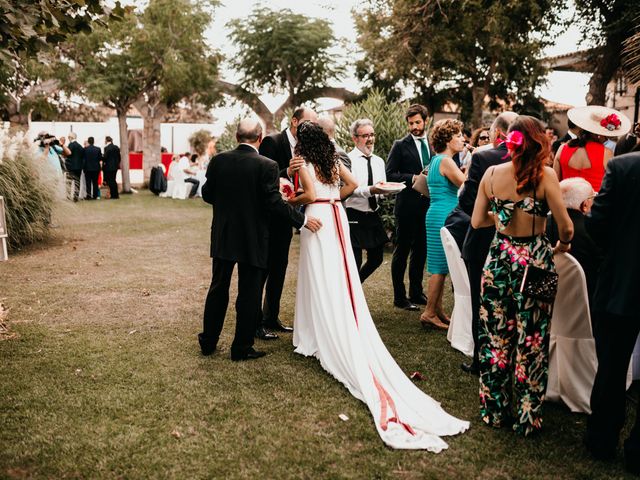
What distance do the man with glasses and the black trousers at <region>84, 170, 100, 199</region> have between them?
1676 centimetres

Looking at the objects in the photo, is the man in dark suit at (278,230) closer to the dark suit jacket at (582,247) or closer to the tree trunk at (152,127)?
the dark suit jacket at (582,247)

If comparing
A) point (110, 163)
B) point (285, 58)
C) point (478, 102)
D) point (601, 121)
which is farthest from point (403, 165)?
point (285, 58)

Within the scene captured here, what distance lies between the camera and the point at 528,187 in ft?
12.8

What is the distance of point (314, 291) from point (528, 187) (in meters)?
2.06

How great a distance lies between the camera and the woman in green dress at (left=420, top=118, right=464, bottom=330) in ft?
19.9

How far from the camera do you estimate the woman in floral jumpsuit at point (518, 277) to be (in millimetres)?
3891

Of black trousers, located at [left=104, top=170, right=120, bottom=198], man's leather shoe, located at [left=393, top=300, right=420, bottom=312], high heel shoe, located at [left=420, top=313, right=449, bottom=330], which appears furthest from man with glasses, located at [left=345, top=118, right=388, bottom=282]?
black trousers, located at [left=104, top=170, right=120, bottom=198]

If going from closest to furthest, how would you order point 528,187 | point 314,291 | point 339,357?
point 528,187
point 339,357
point 314,291

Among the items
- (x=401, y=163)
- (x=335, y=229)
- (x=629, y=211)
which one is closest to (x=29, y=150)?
(x=401, y=163)

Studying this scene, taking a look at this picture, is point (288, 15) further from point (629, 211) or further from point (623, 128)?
point (629, 211)

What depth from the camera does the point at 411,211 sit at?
729 centimetres

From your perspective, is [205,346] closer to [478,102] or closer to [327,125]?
[327,125]

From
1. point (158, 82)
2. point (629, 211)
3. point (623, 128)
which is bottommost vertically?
point (629, 211)

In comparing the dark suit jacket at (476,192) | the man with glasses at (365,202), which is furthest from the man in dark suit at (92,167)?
the dark suit jacket at (476,192)
